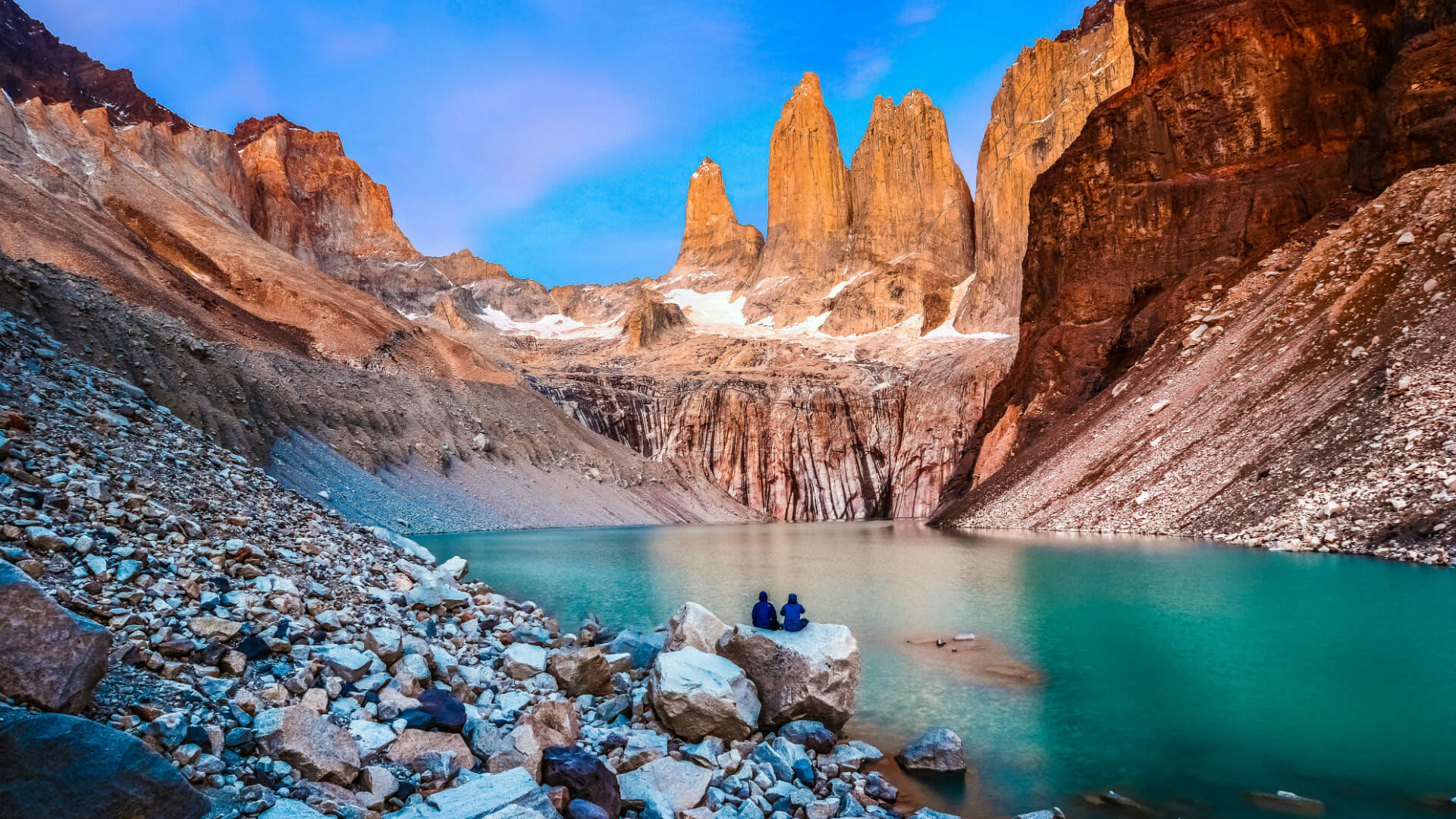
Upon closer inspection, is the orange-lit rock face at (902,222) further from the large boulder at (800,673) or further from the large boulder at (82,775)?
the large boulder at (82,775)

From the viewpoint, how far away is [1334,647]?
38.3ft

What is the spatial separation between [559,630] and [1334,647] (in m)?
12.9

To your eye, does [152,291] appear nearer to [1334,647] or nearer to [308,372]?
[308,372]

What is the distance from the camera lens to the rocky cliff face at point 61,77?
8156cm

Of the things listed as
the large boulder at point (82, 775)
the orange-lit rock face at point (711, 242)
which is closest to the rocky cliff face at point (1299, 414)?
the large boulder at point (82, 775)

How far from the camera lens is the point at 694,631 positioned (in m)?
11.2

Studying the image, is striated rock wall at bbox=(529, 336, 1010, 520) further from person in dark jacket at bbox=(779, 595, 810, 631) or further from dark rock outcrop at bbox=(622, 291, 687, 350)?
person in dark jacket at bbox=(779, 595, 810, 631)

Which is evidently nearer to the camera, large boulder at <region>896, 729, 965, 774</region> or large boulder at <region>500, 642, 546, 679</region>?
large boulder at <region>896, 729, 965, 774</region>

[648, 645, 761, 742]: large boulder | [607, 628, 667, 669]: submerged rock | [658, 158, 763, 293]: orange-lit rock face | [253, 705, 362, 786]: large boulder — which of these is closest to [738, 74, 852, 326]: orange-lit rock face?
[658, 158, 763, 293]: orange-lit rock face

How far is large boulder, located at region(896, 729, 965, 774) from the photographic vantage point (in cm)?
865

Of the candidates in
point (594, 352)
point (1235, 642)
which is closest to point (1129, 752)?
point (1235, 642)

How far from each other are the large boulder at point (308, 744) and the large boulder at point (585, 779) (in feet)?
5.21

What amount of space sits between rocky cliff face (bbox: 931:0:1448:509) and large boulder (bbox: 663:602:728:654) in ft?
126

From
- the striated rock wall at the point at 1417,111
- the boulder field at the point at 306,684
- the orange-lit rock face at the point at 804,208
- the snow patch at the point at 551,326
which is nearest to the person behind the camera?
the boulder field at the point at 306,684
